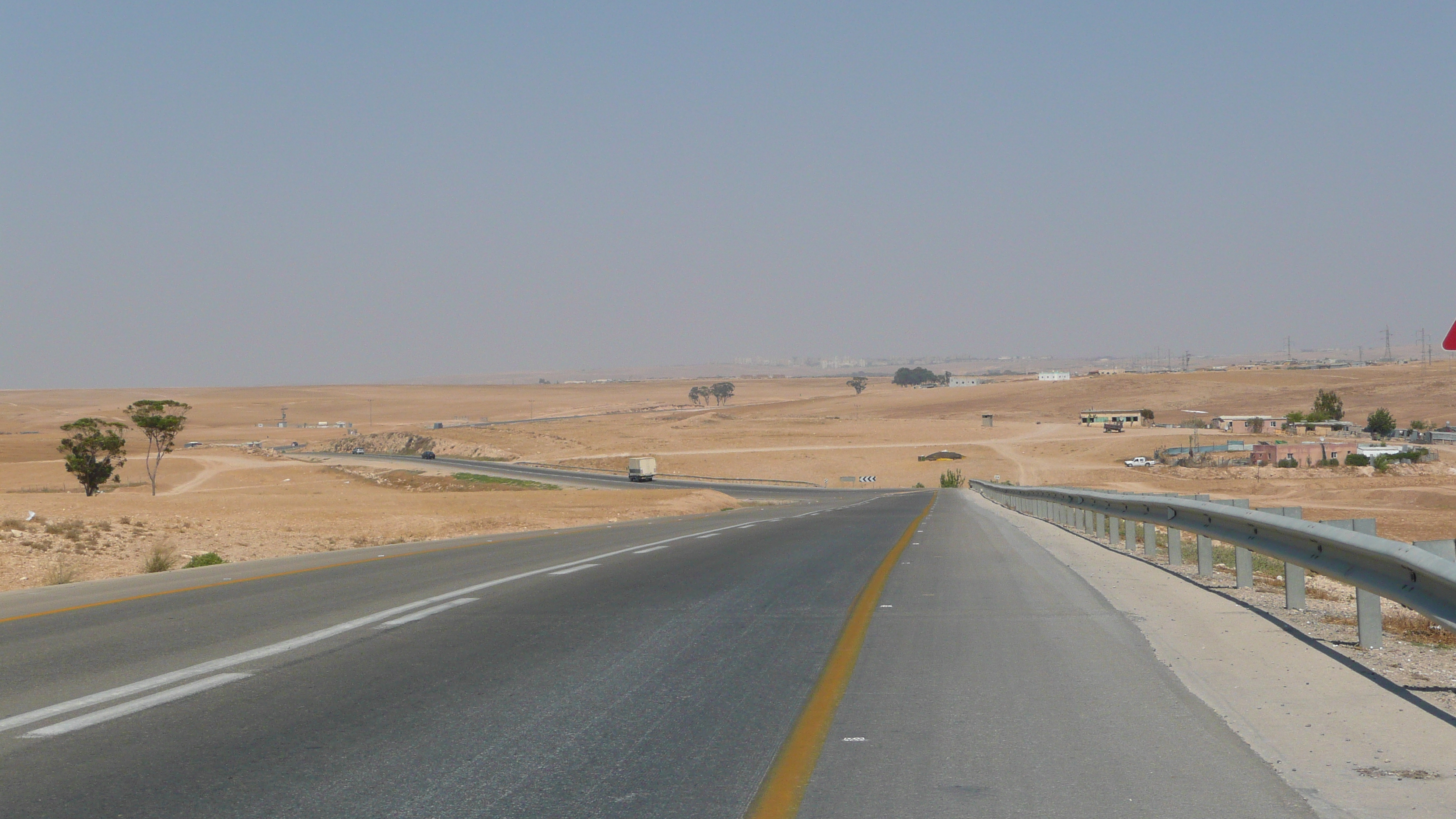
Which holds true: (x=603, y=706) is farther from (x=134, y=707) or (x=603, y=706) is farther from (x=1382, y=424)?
(x=1382, y=424)

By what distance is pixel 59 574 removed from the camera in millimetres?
17625

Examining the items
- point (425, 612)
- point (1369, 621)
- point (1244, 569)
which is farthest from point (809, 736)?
point (1244, 569)

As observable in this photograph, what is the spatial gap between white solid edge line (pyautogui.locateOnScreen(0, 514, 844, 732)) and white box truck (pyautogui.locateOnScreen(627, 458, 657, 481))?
7019cm

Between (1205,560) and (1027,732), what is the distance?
842cm

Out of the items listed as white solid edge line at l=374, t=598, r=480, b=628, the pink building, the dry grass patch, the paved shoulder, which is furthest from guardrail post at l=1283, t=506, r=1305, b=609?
the pink building

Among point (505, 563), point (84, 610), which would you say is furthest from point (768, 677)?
point (505, 563)

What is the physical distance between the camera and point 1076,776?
5594 millimetres

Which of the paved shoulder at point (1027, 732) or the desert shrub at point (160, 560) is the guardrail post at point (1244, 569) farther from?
the desert shrub at point (160, 560)

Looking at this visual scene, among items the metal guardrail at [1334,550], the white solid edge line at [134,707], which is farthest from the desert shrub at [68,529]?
the metal guardrail at [1334,550]

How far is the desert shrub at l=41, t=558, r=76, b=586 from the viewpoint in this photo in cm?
1689

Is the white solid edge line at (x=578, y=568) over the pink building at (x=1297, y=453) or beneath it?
over

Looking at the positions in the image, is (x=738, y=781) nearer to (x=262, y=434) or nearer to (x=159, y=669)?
(x=159, y=669)

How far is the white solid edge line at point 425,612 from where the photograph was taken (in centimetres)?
1041

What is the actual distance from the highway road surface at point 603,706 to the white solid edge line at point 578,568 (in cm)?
160
